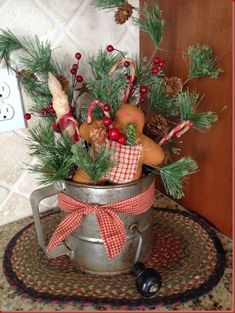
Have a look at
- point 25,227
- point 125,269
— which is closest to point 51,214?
point 25,227

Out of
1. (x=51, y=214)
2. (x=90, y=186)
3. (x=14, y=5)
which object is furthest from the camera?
(x=51, y=214)

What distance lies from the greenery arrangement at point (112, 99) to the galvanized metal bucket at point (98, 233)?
0.07 ft

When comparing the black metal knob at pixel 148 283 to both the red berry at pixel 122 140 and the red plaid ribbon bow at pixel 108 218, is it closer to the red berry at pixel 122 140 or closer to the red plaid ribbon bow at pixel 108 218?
the red plaid ribbon bow at pixel 108 218

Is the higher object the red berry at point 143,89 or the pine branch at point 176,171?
the red berry at point 143,89

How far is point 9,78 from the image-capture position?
56 centimetres

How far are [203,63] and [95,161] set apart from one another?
0.22 m

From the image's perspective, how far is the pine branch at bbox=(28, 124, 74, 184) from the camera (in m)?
0.44

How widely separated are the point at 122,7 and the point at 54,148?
0.21m

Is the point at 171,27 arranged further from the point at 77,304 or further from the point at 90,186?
the point at 77,304

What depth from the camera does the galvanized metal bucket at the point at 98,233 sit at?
44 centimetres

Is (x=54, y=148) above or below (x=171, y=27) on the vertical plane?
below

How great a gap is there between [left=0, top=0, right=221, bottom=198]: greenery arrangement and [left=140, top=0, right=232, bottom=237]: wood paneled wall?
0.02 meters

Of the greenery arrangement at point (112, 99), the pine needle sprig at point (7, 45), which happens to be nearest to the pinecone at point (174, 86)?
the greenery arrangement at point (112, 99)

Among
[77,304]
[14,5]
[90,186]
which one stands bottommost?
[77,304]
